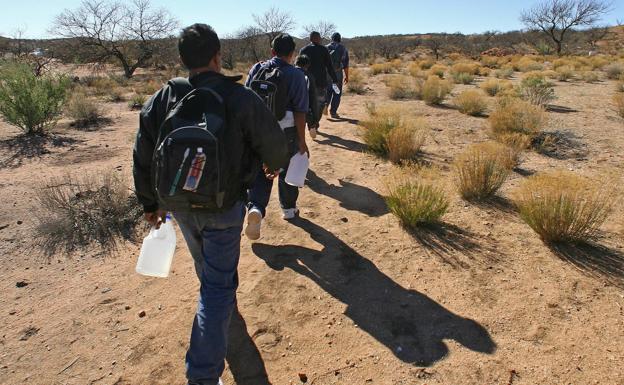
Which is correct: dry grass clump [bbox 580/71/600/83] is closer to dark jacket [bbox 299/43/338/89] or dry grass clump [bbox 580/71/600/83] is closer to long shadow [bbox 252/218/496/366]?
dark jacket [bbox 299/43/338/89]

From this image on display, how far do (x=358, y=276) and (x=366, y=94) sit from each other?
10.1 m

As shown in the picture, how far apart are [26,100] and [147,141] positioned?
23.1 ft

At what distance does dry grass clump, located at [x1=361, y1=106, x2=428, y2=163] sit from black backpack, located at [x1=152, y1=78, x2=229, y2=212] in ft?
14.1

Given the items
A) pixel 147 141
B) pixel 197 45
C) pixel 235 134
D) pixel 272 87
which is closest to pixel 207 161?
pixel 235 134

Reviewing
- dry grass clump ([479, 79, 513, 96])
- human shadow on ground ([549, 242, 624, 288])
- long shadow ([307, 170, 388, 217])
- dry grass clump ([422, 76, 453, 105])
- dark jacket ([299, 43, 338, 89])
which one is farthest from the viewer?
dry grass clump ([479, 79, 513, 96])

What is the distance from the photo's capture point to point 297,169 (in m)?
3.59

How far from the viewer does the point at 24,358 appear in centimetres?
253

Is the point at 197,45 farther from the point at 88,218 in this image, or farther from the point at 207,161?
the point at 88,218

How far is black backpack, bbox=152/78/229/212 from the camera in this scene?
168cm

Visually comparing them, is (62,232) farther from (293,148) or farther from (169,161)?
(169,161)

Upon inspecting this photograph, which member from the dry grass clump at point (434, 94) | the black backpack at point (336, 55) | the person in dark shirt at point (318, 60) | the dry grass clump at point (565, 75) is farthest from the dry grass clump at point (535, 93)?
the dry grass clump at point (565, 75)

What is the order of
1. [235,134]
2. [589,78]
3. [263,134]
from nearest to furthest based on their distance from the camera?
[235,134]
[263,134]
[589,78]

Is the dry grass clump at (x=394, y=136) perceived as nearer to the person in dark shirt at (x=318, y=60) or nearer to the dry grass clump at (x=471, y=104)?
the person in dark shirt at (x=318, y=60)

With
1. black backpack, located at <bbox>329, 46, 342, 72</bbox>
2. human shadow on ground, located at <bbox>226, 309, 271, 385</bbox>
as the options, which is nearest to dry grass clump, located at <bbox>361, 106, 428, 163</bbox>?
black backpack, located at <bbox>329, 46, 342, 72</bbox>
